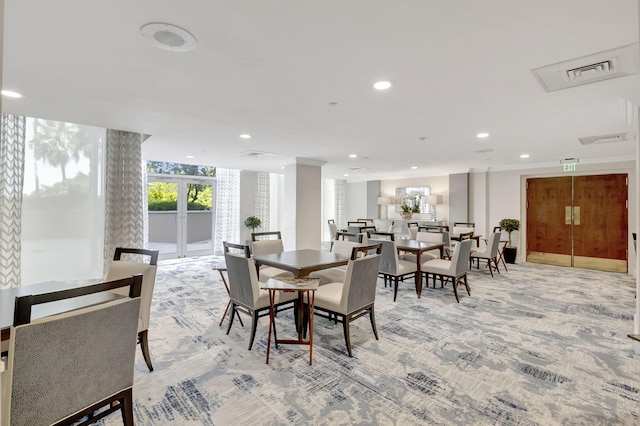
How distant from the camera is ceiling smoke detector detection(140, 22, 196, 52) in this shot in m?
1.85

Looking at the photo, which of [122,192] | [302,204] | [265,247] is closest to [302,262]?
[265,247]

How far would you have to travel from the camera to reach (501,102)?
3.08 metres

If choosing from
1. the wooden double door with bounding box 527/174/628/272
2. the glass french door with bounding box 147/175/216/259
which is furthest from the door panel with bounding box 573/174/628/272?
the glass french door with bounding box 147/175/216/259

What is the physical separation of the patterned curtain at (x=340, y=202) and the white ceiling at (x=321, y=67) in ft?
22.4

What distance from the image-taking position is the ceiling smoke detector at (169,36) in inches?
73.0

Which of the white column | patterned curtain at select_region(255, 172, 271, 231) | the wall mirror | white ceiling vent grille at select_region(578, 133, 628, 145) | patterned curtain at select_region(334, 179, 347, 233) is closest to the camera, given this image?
white ceiling vent grille at select_region(578, 133, 628, 145)

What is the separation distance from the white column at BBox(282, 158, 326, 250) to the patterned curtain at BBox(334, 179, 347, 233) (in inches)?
177

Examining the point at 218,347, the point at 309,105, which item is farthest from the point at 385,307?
the point at 309,105

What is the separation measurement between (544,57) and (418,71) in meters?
0.83

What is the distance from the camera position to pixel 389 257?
4500mm

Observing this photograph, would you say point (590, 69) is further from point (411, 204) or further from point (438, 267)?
point (411, 204)

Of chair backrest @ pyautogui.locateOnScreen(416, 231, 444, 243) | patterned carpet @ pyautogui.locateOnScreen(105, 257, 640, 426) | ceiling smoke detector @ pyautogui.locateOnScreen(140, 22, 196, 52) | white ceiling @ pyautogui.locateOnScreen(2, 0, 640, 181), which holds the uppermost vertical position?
white ceiling @ pyautogui.locateOnScreen(2, 0, 640, 181)

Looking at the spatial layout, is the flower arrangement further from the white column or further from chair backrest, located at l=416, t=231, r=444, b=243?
chair backrest, located at l=416, t=231, r=444, b=243

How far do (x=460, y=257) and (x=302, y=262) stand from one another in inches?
93.5
